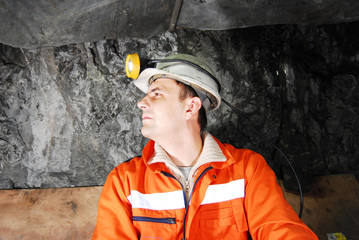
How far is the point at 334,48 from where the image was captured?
2074 mm

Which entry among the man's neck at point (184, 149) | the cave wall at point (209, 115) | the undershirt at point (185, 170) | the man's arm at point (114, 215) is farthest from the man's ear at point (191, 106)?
the man's arm at point (114, 215)

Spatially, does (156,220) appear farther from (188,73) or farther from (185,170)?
(188,73)

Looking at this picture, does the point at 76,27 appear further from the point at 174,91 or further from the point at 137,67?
the point at 174,91

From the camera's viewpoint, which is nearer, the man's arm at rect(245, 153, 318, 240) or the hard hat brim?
the man's arm at rect(245, 153, 318, 240)

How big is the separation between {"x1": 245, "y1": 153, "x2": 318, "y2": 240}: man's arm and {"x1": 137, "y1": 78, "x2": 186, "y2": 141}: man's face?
1.78ft

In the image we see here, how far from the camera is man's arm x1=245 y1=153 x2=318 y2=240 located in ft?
4.11

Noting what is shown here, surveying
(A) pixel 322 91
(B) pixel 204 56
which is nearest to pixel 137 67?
(B) pixel 204 56

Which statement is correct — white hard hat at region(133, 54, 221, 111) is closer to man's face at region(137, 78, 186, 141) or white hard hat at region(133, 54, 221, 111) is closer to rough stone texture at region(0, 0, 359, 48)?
man's face at region(137, 78, 186, 141)

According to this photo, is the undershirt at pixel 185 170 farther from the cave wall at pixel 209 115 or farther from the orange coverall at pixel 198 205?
the cave wall at pixel 209 115

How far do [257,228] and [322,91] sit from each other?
1386 mm

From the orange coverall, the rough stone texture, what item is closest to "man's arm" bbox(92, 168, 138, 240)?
the orange coverall

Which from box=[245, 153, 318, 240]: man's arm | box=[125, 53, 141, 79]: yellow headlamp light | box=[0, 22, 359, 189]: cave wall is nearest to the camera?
box=[245, 153, 318, 240]: man's arm

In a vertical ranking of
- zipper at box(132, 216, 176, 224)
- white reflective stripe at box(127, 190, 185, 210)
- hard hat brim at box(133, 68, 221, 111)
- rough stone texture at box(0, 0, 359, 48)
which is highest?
rough stone texture at box(0, 0, 359, 48)

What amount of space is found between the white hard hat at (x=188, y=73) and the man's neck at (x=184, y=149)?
31 cm
